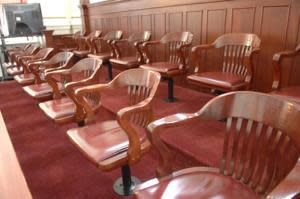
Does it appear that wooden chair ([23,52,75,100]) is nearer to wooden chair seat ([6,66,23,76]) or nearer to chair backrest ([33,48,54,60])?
chair backrest ([33,48,54,60])

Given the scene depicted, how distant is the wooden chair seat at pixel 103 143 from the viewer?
1.39 meters

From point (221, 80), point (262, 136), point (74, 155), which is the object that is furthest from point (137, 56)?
point (262, 136)

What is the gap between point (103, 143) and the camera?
151 centimetres

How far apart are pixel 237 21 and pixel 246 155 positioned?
1962 millimetres

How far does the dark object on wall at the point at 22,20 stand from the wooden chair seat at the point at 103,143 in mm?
4457

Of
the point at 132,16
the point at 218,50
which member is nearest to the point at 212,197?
the point at 218,50

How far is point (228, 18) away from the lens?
2801 millimetres

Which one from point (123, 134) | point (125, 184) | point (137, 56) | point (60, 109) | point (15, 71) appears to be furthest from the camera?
point (15, 71)

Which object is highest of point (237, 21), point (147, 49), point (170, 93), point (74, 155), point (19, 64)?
point (237, 21)

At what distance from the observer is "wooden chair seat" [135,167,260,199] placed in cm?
102

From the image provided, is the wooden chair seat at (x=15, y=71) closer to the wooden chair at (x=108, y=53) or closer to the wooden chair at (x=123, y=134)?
the wooden chair at (x=108, y=53)

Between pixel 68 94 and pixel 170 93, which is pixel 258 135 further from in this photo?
pixel 170 93

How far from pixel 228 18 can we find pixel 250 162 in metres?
2.07

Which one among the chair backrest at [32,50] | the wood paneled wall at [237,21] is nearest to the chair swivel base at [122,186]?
the wood paneled wall at [237,21]
